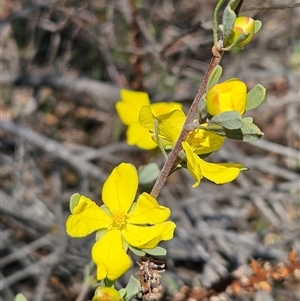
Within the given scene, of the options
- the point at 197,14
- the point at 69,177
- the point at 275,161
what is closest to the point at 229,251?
the point at 275,161

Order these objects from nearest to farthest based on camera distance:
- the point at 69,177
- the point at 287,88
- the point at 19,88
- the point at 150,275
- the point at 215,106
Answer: the point at 215,106
the point at 150,275
the point at 69,177
the point at 19,88
the point at 287,88

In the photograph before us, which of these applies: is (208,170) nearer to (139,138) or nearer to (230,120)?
(230,120)

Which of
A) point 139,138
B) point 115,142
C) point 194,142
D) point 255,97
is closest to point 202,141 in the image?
point 194,142

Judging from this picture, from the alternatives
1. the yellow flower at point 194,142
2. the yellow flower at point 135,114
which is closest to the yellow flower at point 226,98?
the yellow flower at point 194,142

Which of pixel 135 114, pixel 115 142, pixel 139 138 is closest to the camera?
pixel 139 138

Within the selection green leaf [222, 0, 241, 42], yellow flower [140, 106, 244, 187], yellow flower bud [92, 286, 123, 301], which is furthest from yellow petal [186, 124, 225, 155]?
yellow flower bud [92, 286, 123, 301]

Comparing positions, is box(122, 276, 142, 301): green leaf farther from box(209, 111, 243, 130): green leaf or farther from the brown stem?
box(209, 111, 243, 130): green leaf

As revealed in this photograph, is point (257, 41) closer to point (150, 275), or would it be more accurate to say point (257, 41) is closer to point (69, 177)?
point (69, 177)
